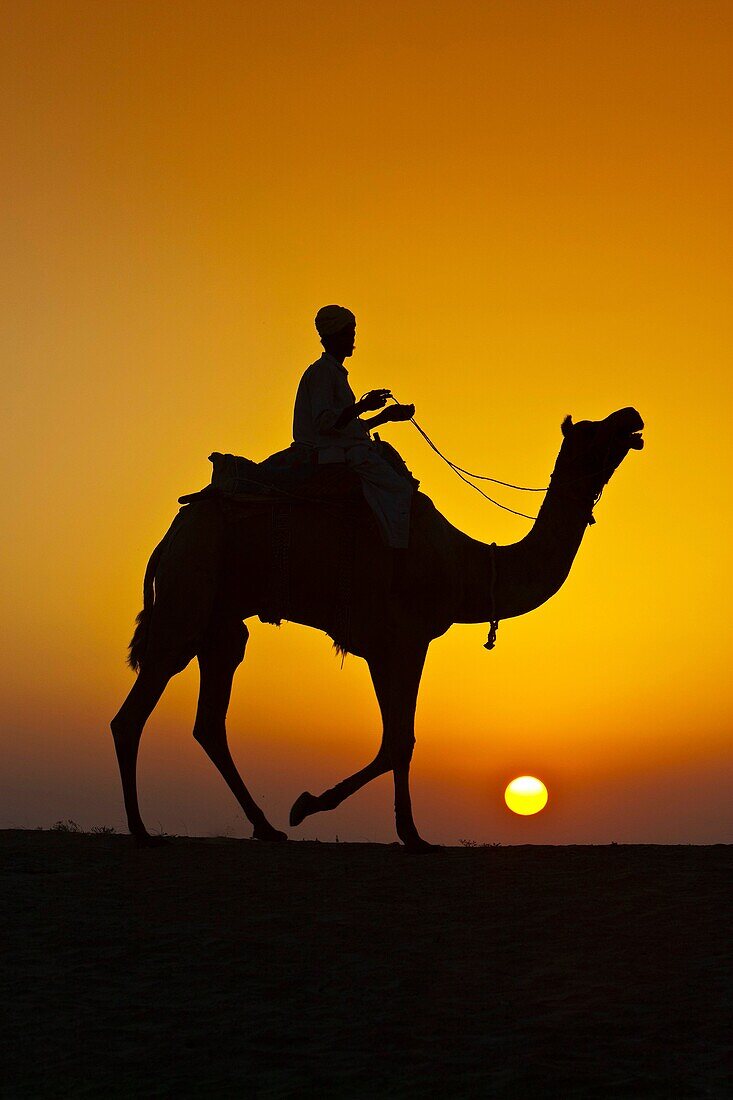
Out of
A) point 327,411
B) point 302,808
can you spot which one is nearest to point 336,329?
point 327,411

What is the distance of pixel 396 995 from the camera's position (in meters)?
6.97

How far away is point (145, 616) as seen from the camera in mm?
11695

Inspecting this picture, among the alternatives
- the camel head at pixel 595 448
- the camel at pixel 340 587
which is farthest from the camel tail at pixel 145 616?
the camel head at pixel 595 448

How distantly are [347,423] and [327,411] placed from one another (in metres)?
0.21

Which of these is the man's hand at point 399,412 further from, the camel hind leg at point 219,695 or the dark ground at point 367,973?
the dark ground at point 367,973

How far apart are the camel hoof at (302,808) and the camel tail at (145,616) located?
1692mm

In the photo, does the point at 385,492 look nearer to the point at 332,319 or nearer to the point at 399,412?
the point at 399,412

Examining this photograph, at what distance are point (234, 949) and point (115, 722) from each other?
3.50m

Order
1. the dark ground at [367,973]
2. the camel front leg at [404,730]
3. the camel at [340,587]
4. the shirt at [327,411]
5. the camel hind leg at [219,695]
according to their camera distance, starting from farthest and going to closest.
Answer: the camel hind leg at [219,695]
the shirt at [327,411]
the camel at [340,587]
the camel front leg at [404,730]
the dark ground at [367,973]

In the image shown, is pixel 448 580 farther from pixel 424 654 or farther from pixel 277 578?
pixel 277 578

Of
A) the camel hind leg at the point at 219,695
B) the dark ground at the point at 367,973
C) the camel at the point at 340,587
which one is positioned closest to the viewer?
the dark ground at the point at 367,973

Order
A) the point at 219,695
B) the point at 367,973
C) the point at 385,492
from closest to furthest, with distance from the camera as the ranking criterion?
the point at 367,973 → the point at 385,492 → the point at 219,695

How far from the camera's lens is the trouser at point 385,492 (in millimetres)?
11125

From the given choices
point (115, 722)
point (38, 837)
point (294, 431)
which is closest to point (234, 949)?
point (115, 722)
